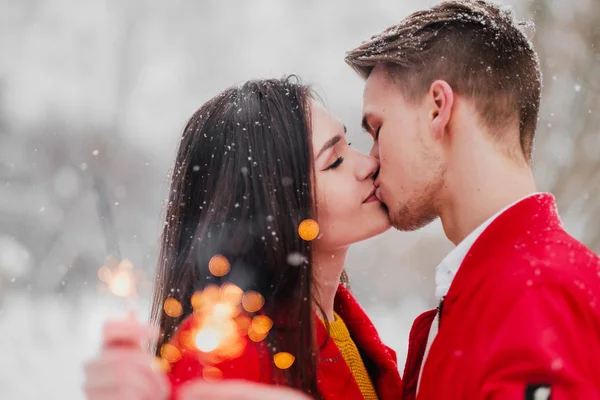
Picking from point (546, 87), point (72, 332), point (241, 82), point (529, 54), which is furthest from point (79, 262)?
point (529, 54)

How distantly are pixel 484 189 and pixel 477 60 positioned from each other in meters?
0.39

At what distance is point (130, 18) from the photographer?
29.0 feet

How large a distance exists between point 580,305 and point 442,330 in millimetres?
351

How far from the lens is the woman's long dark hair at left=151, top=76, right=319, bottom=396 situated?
5.76 ft

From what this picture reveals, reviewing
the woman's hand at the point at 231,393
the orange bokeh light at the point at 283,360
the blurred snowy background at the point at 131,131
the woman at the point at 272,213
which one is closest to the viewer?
the woman's hand at the point at 231,393

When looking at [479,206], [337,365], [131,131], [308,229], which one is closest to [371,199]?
[308,229]

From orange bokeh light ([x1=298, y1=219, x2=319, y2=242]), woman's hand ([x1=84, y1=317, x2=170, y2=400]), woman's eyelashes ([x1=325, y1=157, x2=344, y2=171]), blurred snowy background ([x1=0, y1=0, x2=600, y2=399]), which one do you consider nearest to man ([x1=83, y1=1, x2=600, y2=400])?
woman's eyelashes ([x1=325, y1=157, x2=344, y2=171])

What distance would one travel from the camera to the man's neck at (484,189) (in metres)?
1.68

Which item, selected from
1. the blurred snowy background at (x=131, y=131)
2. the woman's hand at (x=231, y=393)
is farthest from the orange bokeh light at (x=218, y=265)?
the blurred snowy background at (x=131, y=131)

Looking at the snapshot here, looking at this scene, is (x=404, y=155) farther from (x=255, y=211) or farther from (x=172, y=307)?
(x=172, y=307)

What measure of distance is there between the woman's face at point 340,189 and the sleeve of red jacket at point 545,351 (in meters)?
0.70

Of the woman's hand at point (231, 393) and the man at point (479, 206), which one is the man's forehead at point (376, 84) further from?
the woman's hand at point (231, 393)

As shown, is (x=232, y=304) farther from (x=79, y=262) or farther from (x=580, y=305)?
(x=79, y=262)

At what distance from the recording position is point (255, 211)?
5.82 feet
